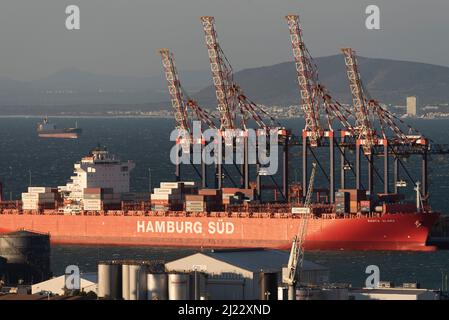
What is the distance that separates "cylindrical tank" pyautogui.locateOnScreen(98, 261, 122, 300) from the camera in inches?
2522

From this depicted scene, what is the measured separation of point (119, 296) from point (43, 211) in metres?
63.0

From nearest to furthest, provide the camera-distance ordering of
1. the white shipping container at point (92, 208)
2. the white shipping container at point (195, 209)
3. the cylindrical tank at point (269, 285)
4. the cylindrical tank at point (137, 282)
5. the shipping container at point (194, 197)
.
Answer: the cylindrical tank at point (269, 285)
the cylindrical tank at point (137, 282)
the white shipping container at point (195, 209)
the shipping container at point (194, 197)
the white shipping container at point (92, 208)

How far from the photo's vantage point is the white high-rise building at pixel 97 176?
127375 millimetres

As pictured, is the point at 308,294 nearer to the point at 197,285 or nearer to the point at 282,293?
the point at 282,293

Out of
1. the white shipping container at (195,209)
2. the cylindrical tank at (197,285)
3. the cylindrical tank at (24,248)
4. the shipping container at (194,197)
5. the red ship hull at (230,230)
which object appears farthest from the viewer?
the shipping container at (194,197)

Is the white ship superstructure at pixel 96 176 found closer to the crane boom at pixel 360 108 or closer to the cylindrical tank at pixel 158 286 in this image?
the crane boom at pixel 360 108

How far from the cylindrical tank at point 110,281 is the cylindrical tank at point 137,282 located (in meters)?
0.64

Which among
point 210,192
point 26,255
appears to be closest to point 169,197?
point 210,192

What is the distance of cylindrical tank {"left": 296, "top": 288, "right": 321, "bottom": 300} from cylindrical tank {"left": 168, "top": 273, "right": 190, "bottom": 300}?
401cm

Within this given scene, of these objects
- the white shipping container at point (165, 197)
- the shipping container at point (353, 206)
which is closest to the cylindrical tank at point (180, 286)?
the shipping container at point (353, 206)

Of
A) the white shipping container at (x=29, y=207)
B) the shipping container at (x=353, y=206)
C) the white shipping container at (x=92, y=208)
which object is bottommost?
the shipping container at (x=353, y=206)
